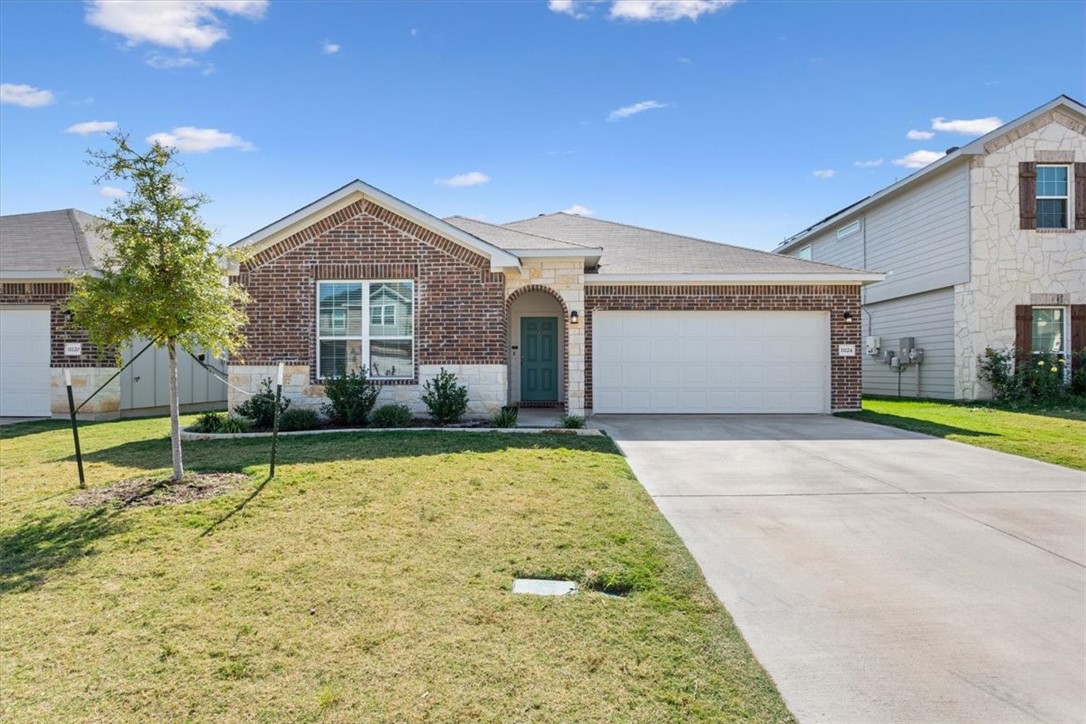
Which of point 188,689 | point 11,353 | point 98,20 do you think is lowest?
point 188,689

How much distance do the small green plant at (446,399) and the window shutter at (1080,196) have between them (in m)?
15.5

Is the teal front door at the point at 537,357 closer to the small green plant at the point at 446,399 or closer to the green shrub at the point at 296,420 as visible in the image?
the small green plant at the point at 446,399

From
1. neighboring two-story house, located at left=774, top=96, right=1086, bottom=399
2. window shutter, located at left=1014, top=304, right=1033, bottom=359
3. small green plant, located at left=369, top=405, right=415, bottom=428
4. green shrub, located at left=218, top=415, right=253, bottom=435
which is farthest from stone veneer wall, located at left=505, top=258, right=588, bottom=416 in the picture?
window shutter, located at left=1014, top=304, right=1033, bottom=359

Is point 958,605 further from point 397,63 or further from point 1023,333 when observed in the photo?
point 1023,333

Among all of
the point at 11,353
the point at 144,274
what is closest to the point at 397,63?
the point at 144,274

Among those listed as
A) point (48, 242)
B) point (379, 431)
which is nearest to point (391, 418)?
point (379, 431)

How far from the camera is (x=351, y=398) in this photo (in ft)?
34.5

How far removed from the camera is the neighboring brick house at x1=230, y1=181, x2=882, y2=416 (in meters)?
11.2

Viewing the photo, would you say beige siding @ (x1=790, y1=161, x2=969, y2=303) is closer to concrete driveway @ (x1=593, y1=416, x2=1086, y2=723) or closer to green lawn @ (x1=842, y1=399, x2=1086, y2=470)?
green lawn @ (x1=842, y1=399, x2=1086, y2=470)

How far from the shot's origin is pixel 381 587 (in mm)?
4070

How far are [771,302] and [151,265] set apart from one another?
1128 centimetres

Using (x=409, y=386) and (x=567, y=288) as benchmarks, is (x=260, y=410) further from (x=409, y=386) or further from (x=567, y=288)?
(x=567, y=288)

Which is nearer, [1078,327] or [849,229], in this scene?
[1078,327]

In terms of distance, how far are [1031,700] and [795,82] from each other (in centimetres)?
1352
